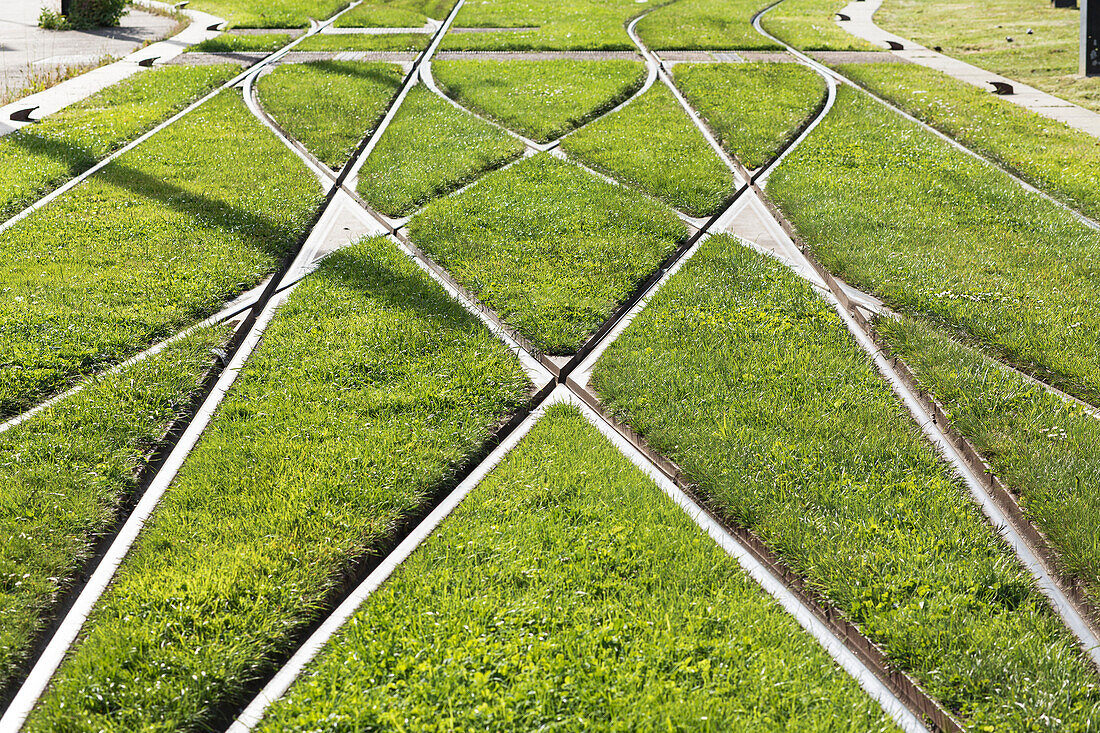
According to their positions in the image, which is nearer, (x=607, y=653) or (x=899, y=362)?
(x=607, y=653)

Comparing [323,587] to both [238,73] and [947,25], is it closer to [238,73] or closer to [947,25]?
[238,73]

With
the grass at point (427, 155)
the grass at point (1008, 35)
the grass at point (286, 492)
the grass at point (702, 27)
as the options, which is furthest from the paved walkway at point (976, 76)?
the grass at point (286, 492)

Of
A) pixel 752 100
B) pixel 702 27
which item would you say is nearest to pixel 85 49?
pixel 702 27

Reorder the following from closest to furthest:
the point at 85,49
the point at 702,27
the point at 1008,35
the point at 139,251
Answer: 1. the point at 139,251
2. the point at 85,49
3. the point at 702,27
4. the point at 1008,35

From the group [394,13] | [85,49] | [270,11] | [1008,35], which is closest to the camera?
[85,49]

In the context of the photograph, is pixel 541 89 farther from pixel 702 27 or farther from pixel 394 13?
pixel 394 13

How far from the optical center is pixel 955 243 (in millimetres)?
6379

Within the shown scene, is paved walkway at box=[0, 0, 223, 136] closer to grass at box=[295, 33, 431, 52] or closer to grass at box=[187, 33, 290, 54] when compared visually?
grass at box=[187, 33, 290, 54]

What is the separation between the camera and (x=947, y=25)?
19297 millimetres

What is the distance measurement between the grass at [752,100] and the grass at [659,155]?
0.36m

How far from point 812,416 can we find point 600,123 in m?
6.40

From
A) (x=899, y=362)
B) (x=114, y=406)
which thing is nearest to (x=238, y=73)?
(x=114, y=406)

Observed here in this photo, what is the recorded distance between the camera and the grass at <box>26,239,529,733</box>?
2848 mm

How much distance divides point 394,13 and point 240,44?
473 cm
